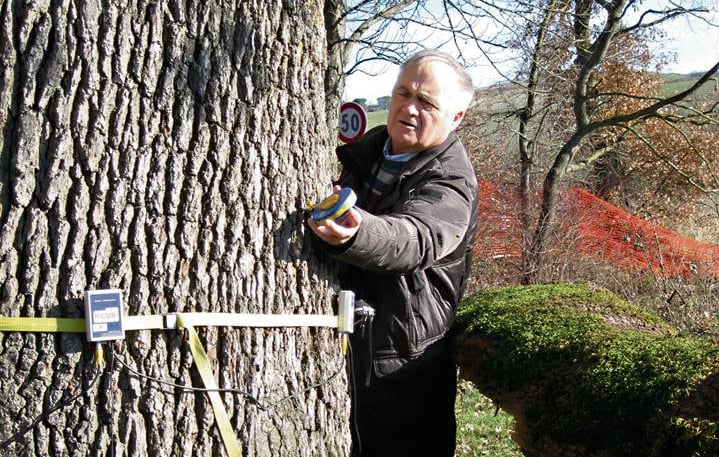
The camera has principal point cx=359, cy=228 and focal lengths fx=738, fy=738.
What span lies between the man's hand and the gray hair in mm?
848

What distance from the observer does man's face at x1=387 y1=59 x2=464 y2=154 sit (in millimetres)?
2674

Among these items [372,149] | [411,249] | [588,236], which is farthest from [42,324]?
[588,236]

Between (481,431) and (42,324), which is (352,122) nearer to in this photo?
(481,431)

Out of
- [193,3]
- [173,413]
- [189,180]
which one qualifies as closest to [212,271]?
[189,180]

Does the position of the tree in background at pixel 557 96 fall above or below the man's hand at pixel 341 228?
above

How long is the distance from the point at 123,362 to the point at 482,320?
5.38 feet

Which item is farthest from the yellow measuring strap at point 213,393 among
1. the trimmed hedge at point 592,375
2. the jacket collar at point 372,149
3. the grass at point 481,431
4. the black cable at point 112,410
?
the grass at point 481,431

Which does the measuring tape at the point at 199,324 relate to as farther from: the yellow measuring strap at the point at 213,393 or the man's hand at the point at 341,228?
the man's hand at the point at 341,228

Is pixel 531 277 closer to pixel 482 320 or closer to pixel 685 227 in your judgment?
pixel 482 320

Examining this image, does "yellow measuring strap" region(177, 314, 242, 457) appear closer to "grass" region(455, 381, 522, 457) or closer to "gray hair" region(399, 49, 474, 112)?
"gray hair" region(399, 49, 474, 112)

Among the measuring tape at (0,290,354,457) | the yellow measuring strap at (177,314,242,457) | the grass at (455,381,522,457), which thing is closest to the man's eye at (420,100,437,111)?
the measuring tape at (0,290,354,457)

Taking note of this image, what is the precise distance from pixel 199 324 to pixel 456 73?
53.2 inches

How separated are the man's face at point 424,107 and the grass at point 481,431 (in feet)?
10.9

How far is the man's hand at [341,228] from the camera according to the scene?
2068mm
